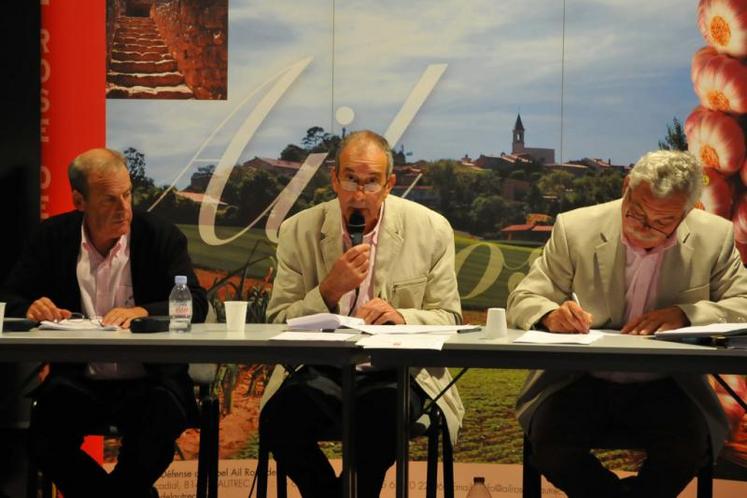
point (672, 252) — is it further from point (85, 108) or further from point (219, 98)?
point (85, 108)

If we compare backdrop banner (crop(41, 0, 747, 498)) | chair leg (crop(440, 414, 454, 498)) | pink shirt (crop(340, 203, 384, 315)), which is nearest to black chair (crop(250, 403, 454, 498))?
chair leg (crop(440, 414, 454, 498))

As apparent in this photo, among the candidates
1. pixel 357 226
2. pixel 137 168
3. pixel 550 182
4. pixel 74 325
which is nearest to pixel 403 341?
pixel 357 226

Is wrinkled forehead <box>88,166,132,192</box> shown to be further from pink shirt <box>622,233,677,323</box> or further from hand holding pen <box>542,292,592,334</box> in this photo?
pink shirt <box>622,233,677,323</box>

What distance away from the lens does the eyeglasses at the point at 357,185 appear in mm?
3809

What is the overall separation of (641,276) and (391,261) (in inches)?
34.7

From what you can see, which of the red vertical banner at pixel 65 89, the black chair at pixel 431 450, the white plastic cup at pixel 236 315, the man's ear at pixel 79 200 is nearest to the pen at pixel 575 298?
the black chair at pixel 431 450

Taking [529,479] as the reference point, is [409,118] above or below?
above

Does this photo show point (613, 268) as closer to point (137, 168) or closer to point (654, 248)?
point (654, 248)

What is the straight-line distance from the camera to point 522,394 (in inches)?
141

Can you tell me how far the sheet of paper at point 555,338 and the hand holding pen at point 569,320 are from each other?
0.04 meters

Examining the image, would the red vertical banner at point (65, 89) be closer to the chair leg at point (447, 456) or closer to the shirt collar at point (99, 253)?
the shirt collar at point (99, 253)

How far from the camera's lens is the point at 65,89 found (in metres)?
4.93

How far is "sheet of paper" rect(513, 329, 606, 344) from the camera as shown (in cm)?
304

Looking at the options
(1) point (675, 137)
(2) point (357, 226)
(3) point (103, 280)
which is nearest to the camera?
(2) point (357, 226)
